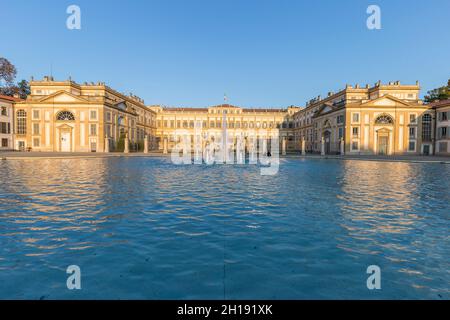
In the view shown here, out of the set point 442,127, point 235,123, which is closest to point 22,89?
point 235,123

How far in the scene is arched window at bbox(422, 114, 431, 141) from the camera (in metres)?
49.4

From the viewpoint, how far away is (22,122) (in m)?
53.5

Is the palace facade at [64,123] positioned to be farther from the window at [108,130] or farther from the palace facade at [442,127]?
the palace facade at [442,127]

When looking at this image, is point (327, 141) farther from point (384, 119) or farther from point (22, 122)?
point (22, 122)

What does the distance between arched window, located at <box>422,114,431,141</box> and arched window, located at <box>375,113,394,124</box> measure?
5908mm

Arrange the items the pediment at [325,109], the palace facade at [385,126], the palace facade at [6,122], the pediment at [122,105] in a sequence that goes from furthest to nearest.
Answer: the pediment at [122,105]
the pediment at [325,109]
the palace facade at [6,122]
the palace facade at [385,126]

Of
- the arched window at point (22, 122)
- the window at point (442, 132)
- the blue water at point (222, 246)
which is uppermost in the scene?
the arched window at point (22, 122)

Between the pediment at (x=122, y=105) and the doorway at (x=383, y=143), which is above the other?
the pediment at (x=122, y=105)

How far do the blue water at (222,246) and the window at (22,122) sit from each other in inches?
2104

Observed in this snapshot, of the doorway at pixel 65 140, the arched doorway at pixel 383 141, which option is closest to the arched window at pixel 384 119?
the arched doorway at pixel 383 141

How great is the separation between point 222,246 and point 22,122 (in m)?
63.3

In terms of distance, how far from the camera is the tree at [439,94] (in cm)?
6176
